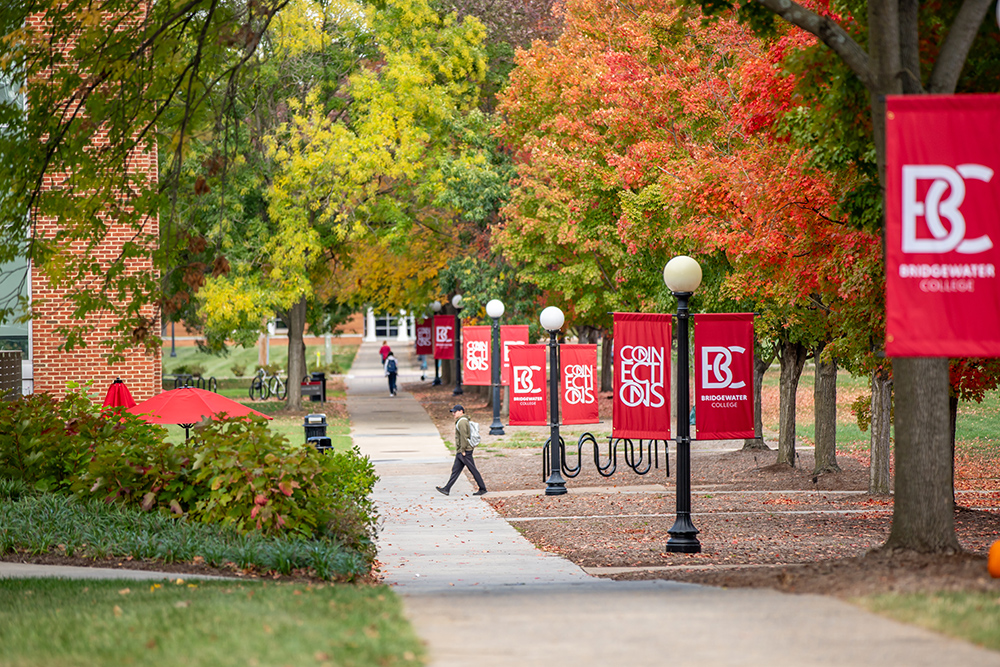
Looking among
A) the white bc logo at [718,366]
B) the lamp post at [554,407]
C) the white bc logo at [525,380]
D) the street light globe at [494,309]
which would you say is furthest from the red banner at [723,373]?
the street light globe at [494,309]

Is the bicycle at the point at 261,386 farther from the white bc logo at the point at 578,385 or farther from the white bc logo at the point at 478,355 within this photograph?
the white bc logo at the point at 578,385

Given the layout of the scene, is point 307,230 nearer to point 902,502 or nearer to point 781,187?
point 781,187

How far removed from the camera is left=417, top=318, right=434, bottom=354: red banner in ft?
152

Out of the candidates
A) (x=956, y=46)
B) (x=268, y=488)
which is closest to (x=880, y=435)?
(x=956, y=46)

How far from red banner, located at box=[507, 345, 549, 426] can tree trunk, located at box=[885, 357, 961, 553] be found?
12.3 meters

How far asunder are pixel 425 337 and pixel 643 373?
3351cm

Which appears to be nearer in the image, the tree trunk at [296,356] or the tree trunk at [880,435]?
the tree trunk at [880,435]

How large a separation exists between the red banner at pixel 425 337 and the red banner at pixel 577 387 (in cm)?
2644

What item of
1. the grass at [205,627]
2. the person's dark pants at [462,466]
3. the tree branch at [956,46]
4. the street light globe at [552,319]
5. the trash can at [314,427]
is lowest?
the person's dark pants at [462,466]

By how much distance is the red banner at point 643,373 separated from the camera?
13.8 m

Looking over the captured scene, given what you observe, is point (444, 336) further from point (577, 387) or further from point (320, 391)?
point (577, 387)

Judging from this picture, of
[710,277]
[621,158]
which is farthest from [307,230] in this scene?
[710,277]

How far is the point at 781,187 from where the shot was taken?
12625 mm

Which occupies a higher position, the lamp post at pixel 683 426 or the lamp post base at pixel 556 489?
the lamp post at pixel 683 426
